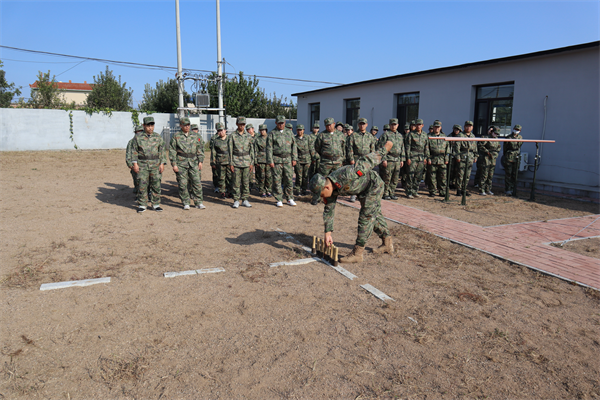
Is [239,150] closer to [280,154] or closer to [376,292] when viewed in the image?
[280,154]

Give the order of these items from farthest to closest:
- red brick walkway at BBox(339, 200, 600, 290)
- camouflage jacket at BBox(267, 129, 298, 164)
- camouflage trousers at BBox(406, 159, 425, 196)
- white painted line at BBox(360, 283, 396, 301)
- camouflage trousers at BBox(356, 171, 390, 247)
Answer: camouflage trousers at BBox(406, 159, 425, 196)
camouflage jacket at BBox(267, 129, 298, 164)
red brick walkway at BBox(339, 200, 600, 290)
camouflage trousers at BBox(356, 171, 390, 247)
white painted line at BBox(360, 283, 396, 301)

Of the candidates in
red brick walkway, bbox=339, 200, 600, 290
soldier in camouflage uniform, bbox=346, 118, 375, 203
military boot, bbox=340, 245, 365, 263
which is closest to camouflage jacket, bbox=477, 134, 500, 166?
red brick walkway, bbox=339, 200, 600, 290

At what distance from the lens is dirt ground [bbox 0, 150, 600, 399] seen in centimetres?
296

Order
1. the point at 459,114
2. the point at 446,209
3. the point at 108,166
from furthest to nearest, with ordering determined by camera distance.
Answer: the point at 108,166, the point at 459,114, the point at 446,209

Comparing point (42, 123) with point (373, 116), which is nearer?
point (373, 116)

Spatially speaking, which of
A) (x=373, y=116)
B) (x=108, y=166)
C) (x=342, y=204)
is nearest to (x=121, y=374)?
(x=342, y=204)

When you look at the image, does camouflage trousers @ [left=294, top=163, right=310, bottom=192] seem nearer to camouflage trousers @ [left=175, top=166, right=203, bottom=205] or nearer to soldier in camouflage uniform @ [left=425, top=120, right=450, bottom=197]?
camouflage trousers @ [left=175, top=166, right=203, bottom=205]

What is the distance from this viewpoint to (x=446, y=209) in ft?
30.3

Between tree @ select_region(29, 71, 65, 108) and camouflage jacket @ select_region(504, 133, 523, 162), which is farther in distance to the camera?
tree @ select_region(29, 71, 65, 108)

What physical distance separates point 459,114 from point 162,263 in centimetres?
1245

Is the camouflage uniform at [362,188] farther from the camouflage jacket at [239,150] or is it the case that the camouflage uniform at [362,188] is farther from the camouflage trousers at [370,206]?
the camouflage jacket at [239,150]

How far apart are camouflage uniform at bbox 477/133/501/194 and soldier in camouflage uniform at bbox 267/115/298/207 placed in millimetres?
5527

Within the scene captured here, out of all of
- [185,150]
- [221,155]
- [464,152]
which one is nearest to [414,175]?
[464,152]

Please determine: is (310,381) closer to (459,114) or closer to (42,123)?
(459,114)
